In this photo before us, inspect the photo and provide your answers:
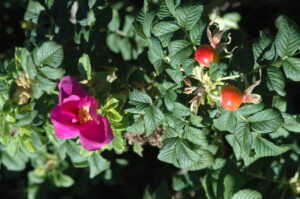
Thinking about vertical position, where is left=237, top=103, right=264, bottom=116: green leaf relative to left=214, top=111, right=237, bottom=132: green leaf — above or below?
above

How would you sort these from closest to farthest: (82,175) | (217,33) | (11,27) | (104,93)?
(217,33)
(104,93)
(82,175)
(11,27)

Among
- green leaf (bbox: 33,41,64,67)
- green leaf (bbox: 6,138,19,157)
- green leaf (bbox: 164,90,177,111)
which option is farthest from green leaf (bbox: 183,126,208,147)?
green leaf (bbox: 6,138,19,157)

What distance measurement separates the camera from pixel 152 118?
192cm

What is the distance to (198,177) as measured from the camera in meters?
2.47

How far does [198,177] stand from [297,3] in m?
1.90

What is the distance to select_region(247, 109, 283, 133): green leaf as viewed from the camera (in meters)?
1.77

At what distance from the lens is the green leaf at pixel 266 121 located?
1771 mm

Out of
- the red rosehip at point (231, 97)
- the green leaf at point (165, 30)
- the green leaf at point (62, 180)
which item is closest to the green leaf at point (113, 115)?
the green leaf at point (165, 30)

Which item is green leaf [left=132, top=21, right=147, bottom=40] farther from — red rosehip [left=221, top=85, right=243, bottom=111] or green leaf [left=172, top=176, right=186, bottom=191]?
green leaf [left=172, top=176, right=186, bottom=191]

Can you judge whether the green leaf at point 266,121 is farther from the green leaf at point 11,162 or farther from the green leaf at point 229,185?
the green leaf at point 11,162

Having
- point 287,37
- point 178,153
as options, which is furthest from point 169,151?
point 287,37

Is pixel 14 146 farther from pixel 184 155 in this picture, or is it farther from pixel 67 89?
pixel 184 155

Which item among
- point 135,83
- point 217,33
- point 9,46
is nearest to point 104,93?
point 135,83

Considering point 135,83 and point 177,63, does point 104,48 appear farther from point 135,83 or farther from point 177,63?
point 177,63
